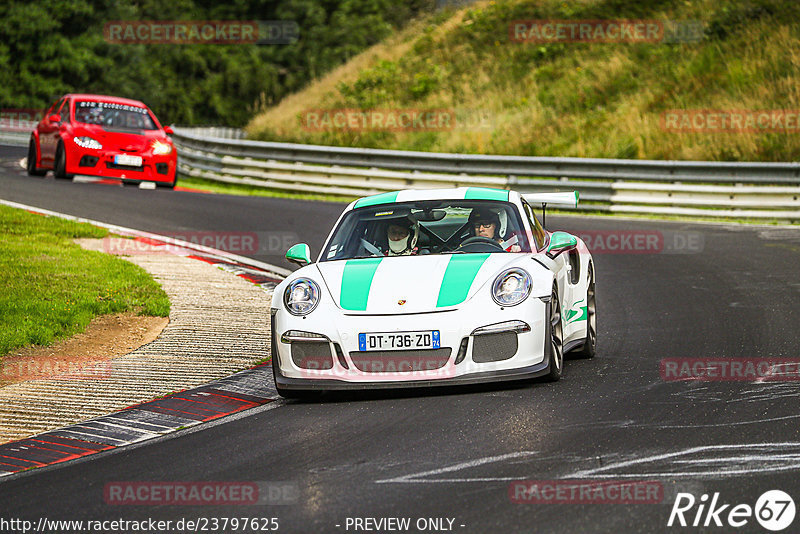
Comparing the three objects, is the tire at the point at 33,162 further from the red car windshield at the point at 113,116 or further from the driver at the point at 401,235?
the driver at the point at 401,235

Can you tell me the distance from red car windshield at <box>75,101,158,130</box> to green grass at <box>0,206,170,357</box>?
5.75m

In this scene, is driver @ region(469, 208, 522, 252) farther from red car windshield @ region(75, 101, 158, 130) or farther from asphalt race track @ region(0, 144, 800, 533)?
red car windshield @ region(75, 101, 158, 130)

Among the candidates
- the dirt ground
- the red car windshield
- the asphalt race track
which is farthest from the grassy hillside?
the asphalt race track

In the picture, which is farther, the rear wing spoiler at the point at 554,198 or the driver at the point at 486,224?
the rear wing spoiler at the point at 554,198

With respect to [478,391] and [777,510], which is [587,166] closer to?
[478,391]

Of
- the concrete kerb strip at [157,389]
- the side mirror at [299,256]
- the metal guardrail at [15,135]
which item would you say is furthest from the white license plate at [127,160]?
the metal guardrail at [15,135]

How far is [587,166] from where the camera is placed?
70.3 ft

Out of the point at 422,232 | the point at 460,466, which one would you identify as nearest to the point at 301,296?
the point at 422,232

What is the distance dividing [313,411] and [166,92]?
179 feet

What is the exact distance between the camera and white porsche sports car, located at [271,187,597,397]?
7094 millimetres

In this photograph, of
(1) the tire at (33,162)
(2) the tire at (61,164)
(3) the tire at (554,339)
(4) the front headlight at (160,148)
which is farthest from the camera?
(1) the tire at (33,162)

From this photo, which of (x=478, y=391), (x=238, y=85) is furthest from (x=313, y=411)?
(x=238, y=85)

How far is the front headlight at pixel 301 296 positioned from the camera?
748cm

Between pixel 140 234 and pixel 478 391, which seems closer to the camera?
pixel 478 391
